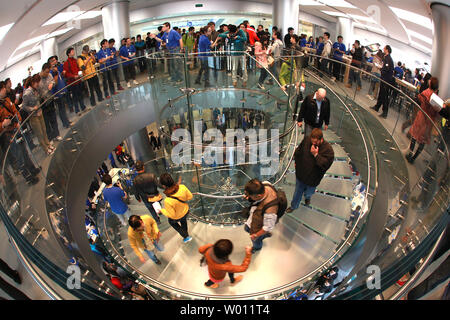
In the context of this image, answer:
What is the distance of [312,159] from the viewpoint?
3.94 metres

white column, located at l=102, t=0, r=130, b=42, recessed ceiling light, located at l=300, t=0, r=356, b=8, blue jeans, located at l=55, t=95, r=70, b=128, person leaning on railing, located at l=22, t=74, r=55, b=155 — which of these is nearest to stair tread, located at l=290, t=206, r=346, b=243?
person leaning on railing, located at l=22, t=74, r=55, b=155

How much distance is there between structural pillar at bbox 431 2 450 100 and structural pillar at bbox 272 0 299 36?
730cm

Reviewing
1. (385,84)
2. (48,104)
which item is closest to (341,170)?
(385,84)

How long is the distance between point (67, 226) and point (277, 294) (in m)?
4.24

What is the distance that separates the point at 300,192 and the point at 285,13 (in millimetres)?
12135

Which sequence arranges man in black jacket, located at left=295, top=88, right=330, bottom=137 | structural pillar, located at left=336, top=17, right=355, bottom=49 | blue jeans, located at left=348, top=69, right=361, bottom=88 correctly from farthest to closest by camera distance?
1. structural pillar, located at left=336, top=17, right=355, bottom=49
2. blue jeans, located at left=348, top=69, right=361, bottom=88
3. man in black jacket, located at left=295, top=88, right=330, bottom=137

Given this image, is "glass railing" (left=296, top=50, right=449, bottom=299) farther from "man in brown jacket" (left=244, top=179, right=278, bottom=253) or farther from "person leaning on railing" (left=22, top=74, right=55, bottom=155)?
"person leaning on railing" (left=22, top=74, right=55, bottom=155)

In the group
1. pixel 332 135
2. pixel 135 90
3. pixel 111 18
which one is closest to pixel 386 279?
pixel 332 135

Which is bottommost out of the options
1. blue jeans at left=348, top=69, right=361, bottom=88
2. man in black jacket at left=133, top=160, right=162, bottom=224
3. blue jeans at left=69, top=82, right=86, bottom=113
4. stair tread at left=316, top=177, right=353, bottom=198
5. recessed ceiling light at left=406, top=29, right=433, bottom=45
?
stair tread at left=316, top=177, right=353, bottom=198

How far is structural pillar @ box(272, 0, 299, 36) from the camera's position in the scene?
530 inches

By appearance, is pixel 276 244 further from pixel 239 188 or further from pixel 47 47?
pixel 47 47

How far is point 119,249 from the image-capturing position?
505 cm

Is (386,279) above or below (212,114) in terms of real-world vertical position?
below

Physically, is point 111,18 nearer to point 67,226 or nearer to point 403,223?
point 67,226
